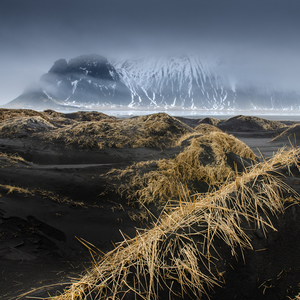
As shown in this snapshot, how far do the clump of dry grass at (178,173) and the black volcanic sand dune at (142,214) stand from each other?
0.11 ft

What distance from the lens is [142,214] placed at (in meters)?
4.21

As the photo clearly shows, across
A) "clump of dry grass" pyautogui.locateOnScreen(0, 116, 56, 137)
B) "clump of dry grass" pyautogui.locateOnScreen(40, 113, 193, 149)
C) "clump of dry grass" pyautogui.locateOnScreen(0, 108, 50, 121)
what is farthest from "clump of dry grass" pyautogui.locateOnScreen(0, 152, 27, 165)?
"clump of dry grass" pyautogui.locateOnScreen(0, 108, 50, 121)

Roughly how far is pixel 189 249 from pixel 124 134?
6440 millimetres

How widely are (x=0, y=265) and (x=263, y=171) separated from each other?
12.3 ft

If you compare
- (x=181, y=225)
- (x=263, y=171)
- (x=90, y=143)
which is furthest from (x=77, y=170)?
(x=263, y=171)

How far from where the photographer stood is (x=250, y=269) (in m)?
1.38

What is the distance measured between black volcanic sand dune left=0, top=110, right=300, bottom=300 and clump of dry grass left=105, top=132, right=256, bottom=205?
0.03 meters

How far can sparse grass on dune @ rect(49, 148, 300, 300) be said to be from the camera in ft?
4.22

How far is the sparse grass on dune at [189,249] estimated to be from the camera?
1.29 meters

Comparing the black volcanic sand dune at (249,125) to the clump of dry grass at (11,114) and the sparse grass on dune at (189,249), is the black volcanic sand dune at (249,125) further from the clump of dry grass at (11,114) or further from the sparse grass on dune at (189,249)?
the sparse grass on dune at (189,249)

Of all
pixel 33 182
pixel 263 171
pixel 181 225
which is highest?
pixel 263 171

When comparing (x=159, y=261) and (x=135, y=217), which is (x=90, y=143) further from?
(x=159, y=261)

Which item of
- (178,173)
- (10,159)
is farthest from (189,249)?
(10,159)

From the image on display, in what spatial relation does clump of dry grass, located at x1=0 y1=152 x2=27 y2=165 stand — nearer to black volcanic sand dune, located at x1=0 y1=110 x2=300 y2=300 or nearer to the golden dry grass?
black volcanic sand dune, located at x1=0 y1=110 x2=300 y2=300
